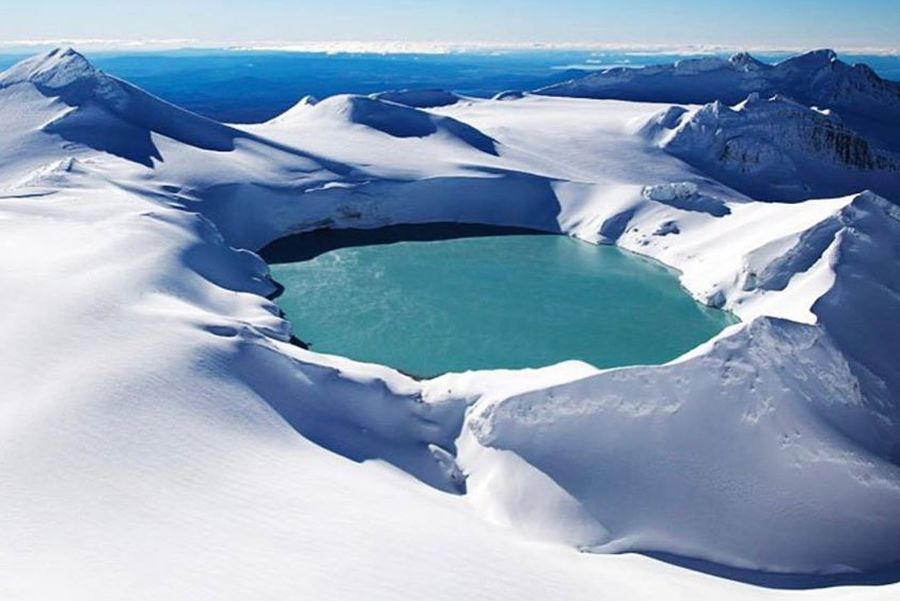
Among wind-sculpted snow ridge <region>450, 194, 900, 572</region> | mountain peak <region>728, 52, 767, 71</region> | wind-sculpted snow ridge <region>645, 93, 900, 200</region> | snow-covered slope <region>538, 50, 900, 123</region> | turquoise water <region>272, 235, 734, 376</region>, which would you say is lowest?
turquoise water <region>272, 235, 734, 376</region>

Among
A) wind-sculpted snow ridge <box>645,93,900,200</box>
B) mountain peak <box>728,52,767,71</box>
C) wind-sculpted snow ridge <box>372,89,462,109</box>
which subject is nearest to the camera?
wind-sculpted snow ridge <box>645,93,900,200</box>

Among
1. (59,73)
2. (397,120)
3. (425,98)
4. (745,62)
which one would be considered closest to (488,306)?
(397,120)

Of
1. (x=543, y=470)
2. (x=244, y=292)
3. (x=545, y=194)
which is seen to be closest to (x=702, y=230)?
(x=545, y=194)

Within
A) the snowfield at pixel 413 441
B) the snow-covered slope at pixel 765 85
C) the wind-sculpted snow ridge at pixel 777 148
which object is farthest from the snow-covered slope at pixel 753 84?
the snowfield at pixel 413 441

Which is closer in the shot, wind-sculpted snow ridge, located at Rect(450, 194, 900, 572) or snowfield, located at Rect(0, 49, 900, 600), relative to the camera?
snowfield, located at Rect(0, 49, 900, 600)

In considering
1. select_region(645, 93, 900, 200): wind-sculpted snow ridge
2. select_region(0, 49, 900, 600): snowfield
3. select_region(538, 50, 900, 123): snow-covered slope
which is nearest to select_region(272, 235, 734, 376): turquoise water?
select_region(0, 49, 900, 600): snowfield

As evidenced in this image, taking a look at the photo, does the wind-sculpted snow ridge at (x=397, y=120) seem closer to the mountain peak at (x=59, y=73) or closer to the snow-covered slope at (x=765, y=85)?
the mountain peak at (x=59, y=73)

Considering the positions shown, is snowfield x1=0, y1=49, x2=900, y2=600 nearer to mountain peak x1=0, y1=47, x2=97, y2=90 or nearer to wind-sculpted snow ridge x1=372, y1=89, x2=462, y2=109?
mountain peak x1=0, y1=47, x2=97, y2=90
